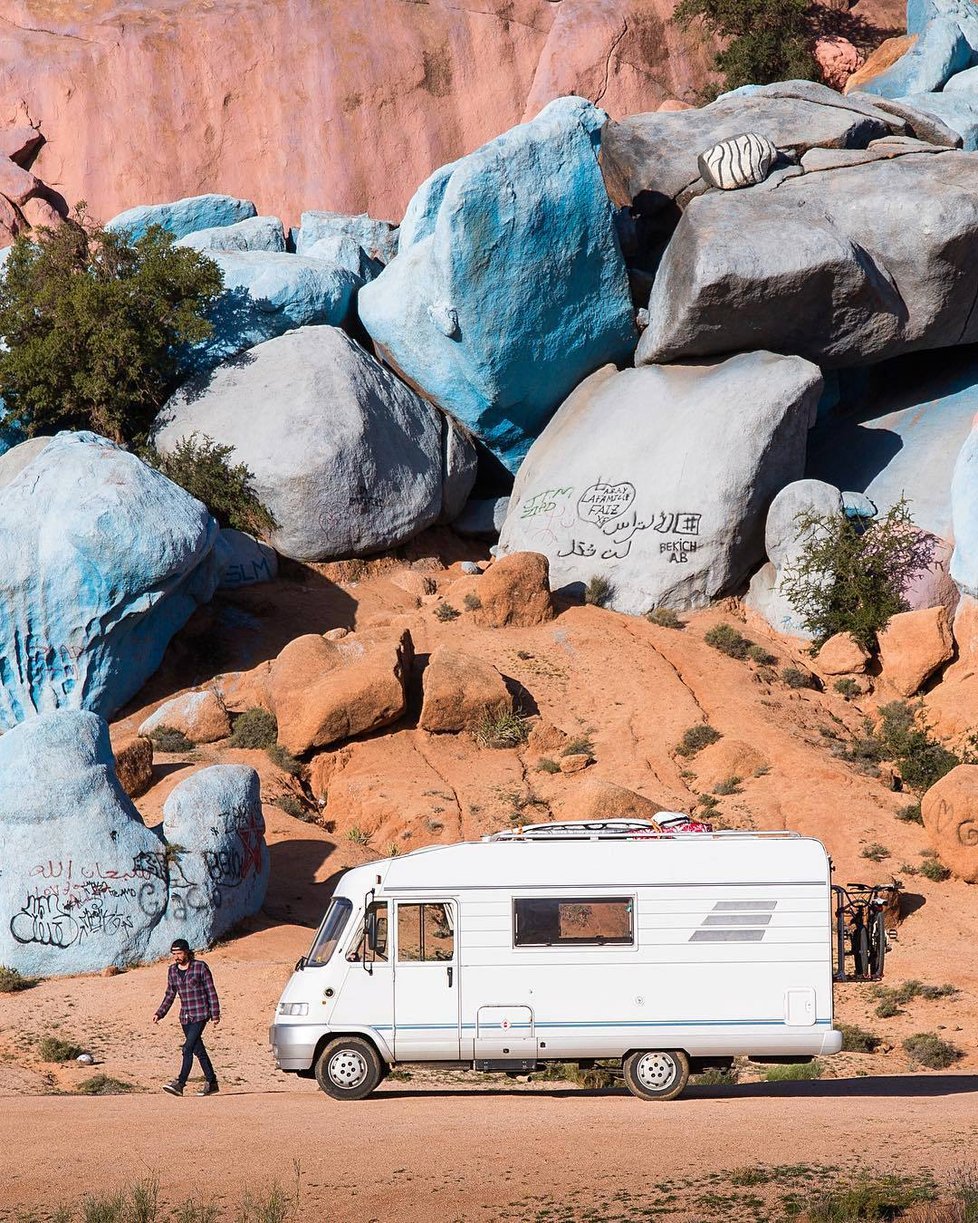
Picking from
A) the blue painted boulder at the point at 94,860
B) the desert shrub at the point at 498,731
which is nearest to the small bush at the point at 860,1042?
the blue painted boulder at the point at 94,860

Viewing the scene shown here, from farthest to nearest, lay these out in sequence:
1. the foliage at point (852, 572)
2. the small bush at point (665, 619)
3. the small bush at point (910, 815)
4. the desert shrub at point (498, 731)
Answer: the small bush at point (665, 619)
the foliage at point (852, 572)
the desert shrub at point (498, 731)
the small bush at point (910, 815)

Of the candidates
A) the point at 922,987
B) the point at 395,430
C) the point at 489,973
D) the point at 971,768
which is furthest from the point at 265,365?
the point at 489,973

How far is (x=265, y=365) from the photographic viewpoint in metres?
33.0

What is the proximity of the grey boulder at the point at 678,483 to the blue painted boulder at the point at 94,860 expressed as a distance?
12.5 m

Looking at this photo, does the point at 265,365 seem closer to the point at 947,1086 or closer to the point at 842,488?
the point at 842,488

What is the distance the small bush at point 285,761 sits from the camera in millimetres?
25328

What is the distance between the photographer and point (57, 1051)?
16.5 m

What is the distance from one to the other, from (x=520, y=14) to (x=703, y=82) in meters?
5.73

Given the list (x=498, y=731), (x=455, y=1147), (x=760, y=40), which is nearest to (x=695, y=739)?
(x=498, y=731)

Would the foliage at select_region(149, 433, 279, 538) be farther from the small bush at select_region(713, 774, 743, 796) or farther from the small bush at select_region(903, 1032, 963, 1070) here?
the small bush at select_region(903, 1032, 963, 1070)

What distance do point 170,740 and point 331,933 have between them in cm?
1280

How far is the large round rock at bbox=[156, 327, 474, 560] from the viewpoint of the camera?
104 feet

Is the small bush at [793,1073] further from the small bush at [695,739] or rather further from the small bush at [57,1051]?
the small bush at [695,739]

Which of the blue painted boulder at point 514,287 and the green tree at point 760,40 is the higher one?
the green tree at point 760,40
